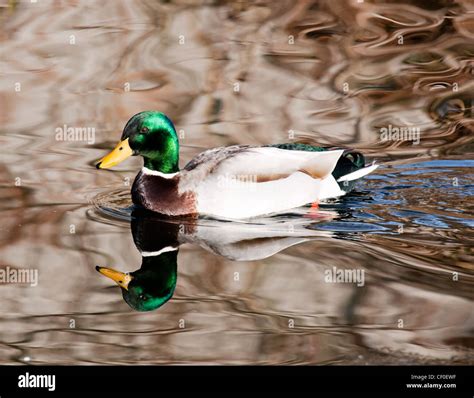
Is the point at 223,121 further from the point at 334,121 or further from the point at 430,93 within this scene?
the point at 430,93

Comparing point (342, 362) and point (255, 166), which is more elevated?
point (255, 166)

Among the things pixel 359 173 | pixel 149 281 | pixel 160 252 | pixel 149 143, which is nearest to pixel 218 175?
pixel 149 143

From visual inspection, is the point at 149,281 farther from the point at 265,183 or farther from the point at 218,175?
the point at 265,183

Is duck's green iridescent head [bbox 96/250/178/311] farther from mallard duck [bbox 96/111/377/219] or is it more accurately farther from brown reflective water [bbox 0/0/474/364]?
mallard duck [bbox 96/111/377/219]

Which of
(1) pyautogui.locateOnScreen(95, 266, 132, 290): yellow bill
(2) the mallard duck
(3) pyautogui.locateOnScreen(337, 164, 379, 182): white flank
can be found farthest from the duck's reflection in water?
(3) pyautogui.locateOnScreen(337, 164, 379, 182): white flank

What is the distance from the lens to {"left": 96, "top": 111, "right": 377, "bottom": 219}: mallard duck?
8117 mm

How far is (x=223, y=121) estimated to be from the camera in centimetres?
1041

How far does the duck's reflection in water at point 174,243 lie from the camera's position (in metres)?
6.73

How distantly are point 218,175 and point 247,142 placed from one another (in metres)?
1.78

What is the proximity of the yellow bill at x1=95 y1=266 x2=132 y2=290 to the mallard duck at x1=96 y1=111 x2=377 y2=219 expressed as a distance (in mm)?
1243

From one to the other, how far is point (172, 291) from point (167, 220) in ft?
4.91

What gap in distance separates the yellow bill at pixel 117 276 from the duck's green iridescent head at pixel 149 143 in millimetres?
1283
